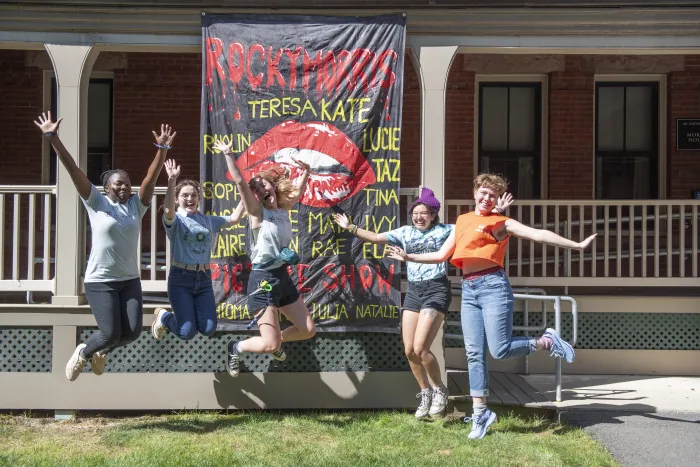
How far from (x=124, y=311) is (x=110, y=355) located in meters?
1.18

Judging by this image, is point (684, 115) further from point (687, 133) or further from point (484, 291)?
point (484, 291)

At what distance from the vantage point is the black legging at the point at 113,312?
232 inches

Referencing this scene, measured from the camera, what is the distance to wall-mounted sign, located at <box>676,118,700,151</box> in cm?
1025

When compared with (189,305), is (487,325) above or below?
below

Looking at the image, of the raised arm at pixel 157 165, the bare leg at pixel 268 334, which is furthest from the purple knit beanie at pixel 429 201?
the raised arm at pixel 157 165

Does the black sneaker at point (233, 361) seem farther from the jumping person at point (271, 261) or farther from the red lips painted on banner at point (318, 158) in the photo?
the red lips painted on banner at point (318, 158)

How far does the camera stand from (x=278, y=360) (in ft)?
22.5

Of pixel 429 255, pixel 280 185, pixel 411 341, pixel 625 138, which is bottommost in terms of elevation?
pixel 411 341

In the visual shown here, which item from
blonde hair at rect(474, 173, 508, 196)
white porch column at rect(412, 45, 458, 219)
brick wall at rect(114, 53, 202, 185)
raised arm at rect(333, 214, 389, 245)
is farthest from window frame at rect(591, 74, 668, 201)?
brick wall at rect(114, 53, 202, 185)

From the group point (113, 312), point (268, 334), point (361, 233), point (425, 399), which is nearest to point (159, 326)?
point (113, 312)

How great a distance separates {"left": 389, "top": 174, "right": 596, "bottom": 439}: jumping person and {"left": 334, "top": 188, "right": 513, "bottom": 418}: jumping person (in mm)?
317

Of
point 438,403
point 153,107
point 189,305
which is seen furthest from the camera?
point 153,107

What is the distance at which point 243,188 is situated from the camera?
5.87 meters

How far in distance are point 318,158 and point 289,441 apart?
2445 millimetres
